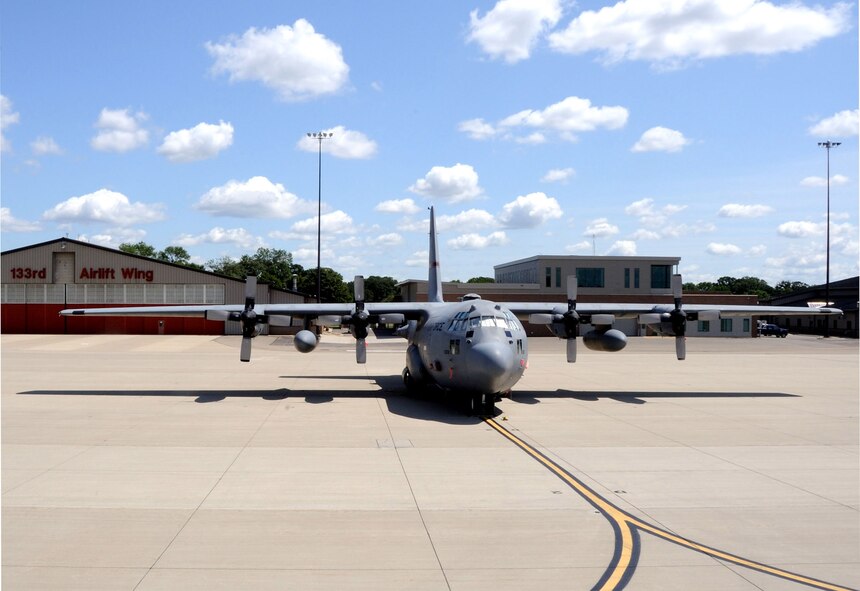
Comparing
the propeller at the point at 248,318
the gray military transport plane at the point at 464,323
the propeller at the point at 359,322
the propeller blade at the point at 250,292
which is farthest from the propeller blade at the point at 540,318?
the propeller blade at the point at 250,292

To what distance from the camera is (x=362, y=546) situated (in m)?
8.96

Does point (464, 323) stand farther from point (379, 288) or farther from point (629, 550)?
point (379, 288)

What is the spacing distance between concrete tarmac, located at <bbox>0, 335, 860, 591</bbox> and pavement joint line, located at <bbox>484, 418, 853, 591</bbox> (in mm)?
55

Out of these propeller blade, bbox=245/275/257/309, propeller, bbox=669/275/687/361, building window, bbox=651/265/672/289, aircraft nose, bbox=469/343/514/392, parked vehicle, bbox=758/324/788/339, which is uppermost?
building window, bbox=651/265/672/289

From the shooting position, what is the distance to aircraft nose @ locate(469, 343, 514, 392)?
1881cm

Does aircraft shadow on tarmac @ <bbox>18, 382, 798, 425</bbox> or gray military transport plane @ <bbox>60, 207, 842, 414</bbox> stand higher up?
gray military transport plane @ <bbox>60, 207, 842, 414</bbox>

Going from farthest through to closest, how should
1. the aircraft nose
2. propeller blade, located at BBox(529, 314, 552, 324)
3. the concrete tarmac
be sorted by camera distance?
propeller blade, located at BBox(529, 314, 552, 324) < the aircraft nose < the concrete tarmac

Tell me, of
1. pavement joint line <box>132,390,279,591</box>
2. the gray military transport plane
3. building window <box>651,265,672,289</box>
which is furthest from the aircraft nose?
building window <box>651,265,672,289</box>

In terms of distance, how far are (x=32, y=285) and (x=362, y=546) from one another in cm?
6944

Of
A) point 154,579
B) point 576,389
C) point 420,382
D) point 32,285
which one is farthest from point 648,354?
point 32,285

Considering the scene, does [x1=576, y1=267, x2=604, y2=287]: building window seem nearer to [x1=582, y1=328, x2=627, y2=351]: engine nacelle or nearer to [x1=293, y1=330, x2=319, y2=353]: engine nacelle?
[x1=582, y1=328, x2=627, y2=351]: engine nacelle

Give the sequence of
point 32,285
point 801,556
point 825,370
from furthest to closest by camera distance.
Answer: point 32,285 → point 825,370 → point 801,556

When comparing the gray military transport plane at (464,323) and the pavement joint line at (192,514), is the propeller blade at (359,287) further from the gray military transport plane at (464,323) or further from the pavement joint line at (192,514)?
the pavement joint line at (192,514)

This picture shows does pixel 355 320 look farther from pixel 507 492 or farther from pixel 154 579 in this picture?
pixel 154 579
